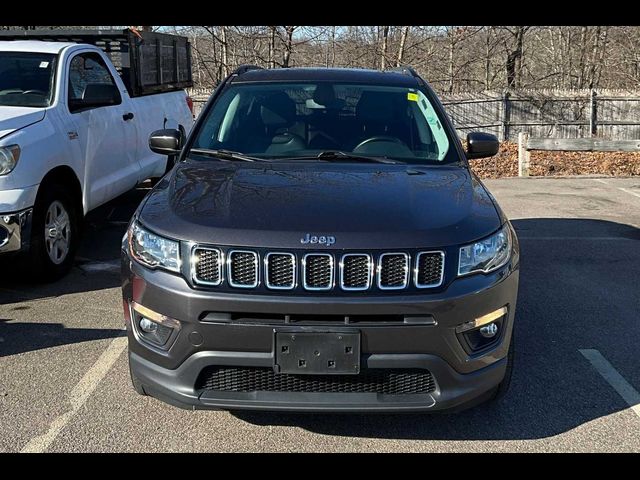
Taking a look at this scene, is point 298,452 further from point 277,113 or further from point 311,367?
point 277,113

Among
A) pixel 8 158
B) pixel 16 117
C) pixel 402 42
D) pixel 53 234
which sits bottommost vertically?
pixel 53 234

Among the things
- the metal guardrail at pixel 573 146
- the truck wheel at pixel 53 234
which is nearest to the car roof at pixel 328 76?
the truck wheel at pixel 53 234

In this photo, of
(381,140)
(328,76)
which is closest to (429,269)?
(381,140)

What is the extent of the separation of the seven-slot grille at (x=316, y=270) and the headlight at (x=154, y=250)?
17cm

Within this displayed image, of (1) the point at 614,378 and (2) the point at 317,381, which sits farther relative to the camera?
(1) the point at 614,378

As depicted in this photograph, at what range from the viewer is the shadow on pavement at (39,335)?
4.22 meters

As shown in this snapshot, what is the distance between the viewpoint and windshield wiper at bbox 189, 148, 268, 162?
3980mm

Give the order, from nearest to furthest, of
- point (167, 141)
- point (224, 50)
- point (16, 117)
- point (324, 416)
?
point (324, 416)
point (167, 141)
point (16, 117)
point (224, 50)

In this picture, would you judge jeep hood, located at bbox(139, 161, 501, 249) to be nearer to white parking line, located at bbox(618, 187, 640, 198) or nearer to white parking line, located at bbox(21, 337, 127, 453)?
white parking line, located at bbox(21, 337, 127, 453)

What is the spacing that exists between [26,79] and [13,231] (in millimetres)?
1820

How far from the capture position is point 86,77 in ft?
21.2

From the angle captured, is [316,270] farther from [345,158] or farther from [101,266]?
[101,266]

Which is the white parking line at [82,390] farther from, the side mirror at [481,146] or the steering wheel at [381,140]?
the side mirror at [481,146]
